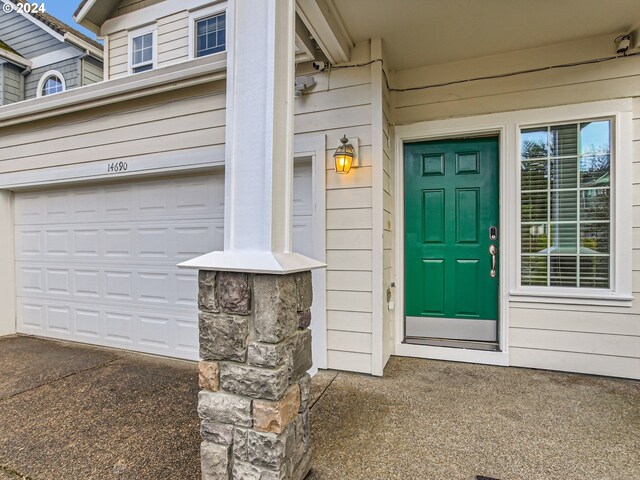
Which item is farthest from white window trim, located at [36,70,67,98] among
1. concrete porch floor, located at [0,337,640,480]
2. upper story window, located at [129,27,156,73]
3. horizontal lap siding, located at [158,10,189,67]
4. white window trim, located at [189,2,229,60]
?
concrete porch floor, located at [0,337,640,480]

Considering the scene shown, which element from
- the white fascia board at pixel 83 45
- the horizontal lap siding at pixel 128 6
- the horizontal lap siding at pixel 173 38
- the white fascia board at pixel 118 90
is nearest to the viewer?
the white fascia board at pixel 118 90

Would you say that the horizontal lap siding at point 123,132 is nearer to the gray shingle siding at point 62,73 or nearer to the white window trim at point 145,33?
the white window trim at point 145,33

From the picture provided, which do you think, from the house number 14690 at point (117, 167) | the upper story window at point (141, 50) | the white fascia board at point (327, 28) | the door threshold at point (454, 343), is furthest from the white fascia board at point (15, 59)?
the door threshold at point (454, 343)

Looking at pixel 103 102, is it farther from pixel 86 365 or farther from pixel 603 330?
pixel 603 330

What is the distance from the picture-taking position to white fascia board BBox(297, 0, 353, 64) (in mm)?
2203

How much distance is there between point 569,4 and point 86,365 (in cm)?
483

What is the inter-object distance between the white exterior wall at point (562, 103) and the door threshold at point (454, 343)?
0.51 ft

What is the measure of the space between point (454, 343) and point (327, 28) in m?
2.75

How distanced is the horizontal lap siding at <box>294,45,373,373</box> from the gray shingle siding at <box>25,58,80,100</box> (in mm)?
4710

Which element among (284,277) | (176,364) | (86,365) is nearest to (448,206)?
(284,277)

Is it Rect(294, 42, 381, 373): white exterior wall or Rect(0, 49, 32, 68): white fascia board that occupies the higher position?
Rect(0, 49, 32, 68): white fascia board

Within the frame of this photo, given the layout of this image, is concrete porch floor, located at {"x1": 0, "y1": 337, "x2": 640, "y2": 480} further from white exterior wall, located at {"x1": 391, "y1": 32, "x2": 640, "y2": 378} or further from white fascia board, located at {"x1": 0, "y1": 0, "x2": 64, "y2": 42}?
white fascia board, located at {"x1": 0, "y1": 0, "x2": 64, "y2": 42}

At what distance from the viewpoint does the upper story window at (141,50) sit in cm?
471

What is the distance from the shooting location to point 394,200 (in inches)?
124
